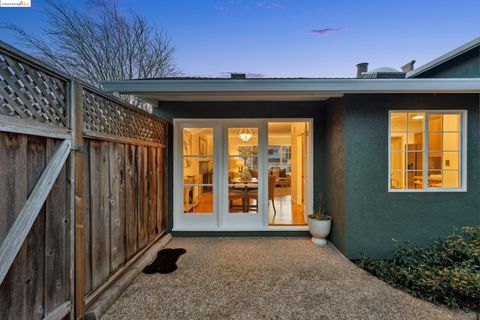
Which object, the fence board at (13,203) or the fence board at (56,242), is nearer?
the fence board at (13,203)

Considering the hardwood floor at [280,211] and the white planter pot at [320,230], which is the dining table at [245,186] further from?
the white planter pot at [320,230]

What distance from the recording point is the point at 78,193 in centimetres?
204

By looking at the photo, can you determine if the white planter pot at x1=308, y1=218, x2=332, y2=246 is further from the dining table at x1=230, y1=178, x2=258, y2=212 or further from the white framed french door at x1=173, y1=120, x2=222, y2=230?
the white framed french door at x1=173, y1=120, x2=222, y2=230

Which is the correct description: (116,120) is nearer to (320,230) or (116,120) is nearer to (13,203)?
(13,203)

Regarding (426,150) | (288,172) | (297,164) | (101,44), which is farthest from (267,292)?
(101,44)

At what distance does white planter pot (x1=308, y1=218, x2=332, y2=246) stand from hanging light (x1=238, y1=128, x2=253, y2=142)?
195 centimetres

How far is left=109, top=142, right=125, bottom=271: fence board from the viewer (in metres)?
2.64

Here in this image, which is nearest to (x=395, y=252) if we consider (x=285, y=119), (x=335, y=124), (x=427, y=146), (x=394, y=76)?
(x=427, y=146)

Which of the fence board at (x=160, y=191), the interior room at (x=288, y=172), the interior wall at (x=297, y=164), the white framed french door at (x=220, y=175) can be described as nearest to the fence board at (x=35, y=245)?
the fence board at (x=160, y=191)

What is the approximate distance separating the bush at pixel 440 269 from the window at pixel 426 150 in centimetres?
81

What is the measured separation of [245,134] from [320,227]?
2.18 metres

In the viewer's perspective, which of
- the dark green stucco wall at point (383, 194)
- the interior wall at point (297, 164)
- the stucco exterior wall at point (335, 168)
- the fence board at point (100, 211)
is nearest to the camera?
the fence board at point (100, 211)

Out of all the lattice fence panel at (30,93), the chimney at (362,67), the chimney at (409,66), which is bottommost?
the lattice fence panel at (30,93)

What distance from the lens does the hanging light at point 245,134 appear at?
453 cm
